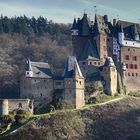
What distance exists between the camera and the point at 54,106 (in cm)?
9375

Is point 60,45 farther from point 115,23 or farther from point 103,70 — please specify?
point 103,70

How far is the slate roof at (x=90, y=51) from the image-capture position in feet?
336

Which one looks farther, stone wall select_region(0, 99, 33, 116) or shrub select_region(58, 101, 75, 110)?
shrub select_region(58, 101, 75, 110)

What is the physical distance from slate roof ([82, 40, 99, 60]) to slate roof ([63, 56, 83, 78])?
5858 millimetres

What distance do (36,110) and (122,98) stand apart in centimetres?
1189

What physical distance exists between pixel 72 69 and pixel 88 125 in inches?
323

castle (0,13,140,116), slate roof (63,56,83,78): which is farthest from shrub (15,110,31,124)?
slate roof (63,56,83,78)

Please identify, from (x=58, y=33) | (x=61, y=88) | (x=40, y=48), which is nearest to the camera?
(x=61, y=88)

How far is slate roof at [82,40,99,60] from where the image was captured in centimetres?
10238

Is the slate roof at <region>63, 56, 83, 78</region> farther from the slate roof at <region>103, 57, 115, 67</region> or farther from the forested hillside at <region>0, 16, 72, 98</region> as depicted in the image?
the forested hillside at <region>0, 16, 72, 98</region>

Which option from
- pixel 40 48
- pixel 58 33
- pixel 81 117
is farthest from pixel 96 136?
pixel 58 33

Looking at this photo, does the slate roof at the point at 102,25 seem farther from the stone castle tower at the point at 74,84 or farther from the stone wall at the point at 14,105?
the stone wall at the point at 14,105

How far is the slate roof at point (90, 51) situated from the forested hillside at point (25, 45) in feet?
35.5

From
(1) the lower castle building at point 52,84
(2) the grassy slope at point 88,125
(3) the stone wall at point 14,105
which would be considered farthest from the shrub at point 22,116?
(1) the lower castle building at point 52,84
